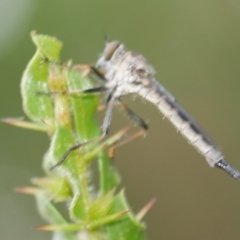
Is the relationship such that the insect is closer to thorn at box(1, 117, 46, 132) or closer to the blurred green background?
thorn at box(1, 117, 46, 132)

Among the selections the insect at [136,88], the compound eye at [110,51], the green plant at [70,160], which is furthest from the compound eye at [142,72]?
the green plant at [70,160]

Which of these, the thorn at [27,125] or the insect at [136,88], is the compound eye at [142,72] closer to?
the insect at [136,88]

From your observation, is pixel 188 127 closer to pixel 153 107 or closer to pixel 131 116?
pixel 131 116

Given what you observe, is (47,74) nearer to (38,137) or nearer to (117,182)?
(117,182)

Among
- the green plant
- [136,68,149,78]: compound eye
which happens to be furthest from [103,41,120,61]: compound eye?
the green plant

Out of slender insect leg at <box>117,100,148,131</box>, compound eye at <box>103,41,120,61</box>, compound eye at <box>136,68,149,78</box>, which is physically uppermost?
compound eye at <box>103,41,120,61</box>

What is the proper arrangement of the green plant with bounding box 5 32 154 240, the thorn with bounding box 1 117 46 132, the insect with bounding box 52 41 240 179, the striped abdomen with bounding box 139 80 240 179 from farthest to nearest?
1. the insect with bounding box 52 41 240 179
2. the striped abdomen with bounding box 139 80 240 179
3. the thorn with bounding box 1 117 46 132
4. the green plant with bounding box 5 32 154 240

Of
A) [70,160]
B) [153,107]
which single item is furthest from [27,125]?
[153,107]

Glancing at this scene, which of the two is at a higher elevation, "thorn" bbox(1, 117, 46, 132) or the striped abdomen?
"thorn" bbox(1, 117, 46, 132)
